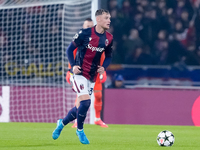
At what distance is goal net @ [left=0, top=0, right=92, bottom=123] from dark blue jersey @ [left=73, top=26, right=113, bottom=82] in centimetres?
374

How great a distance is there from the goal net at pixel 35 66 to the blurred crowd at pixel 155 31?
195 cm

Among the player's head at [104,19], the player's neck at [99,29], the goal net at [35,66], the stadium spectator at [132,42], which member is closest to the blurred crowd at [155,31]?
the stadium spectator at [132,42]

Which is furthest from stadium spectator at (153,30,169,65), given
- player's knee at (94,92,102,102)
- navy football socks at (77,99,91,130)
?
navy football socks at (77,99,91,130)

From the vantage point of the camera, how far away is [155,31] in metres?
12.1

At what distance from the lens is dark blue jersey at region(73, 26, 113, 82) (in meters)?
5.20

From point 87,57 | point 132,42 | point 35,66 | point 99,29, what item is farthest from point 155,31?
point 87,57

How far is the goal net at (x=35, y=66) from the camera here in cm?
923

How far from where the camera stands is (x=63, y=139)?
5672mm

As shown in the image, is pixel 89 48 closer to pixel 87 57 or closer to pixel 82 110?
pixel 87 57

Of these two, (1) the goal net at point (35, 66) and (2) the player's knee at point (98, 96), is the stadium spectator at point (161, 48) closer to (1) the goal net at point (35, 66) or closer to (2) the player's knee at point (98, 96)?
(1) the goal net at point (35, 66)

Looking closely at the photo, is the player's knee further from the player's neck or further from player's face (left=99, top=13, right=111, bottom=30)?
player's face (left=99, top=13, right=111, bottom=30)

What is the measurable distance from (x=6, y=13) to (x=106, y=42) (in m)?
6.08

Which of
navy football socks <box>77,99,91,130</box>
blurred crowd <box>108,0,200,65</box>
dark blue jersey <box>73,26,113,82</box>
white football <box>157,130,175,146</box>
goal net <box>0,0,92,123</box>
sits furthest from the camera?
blurred crowd <box>108,0,200,65</box>

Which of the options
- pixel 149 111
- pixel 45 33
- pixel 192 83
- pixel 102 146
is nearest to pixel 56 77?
pixel 45 33
